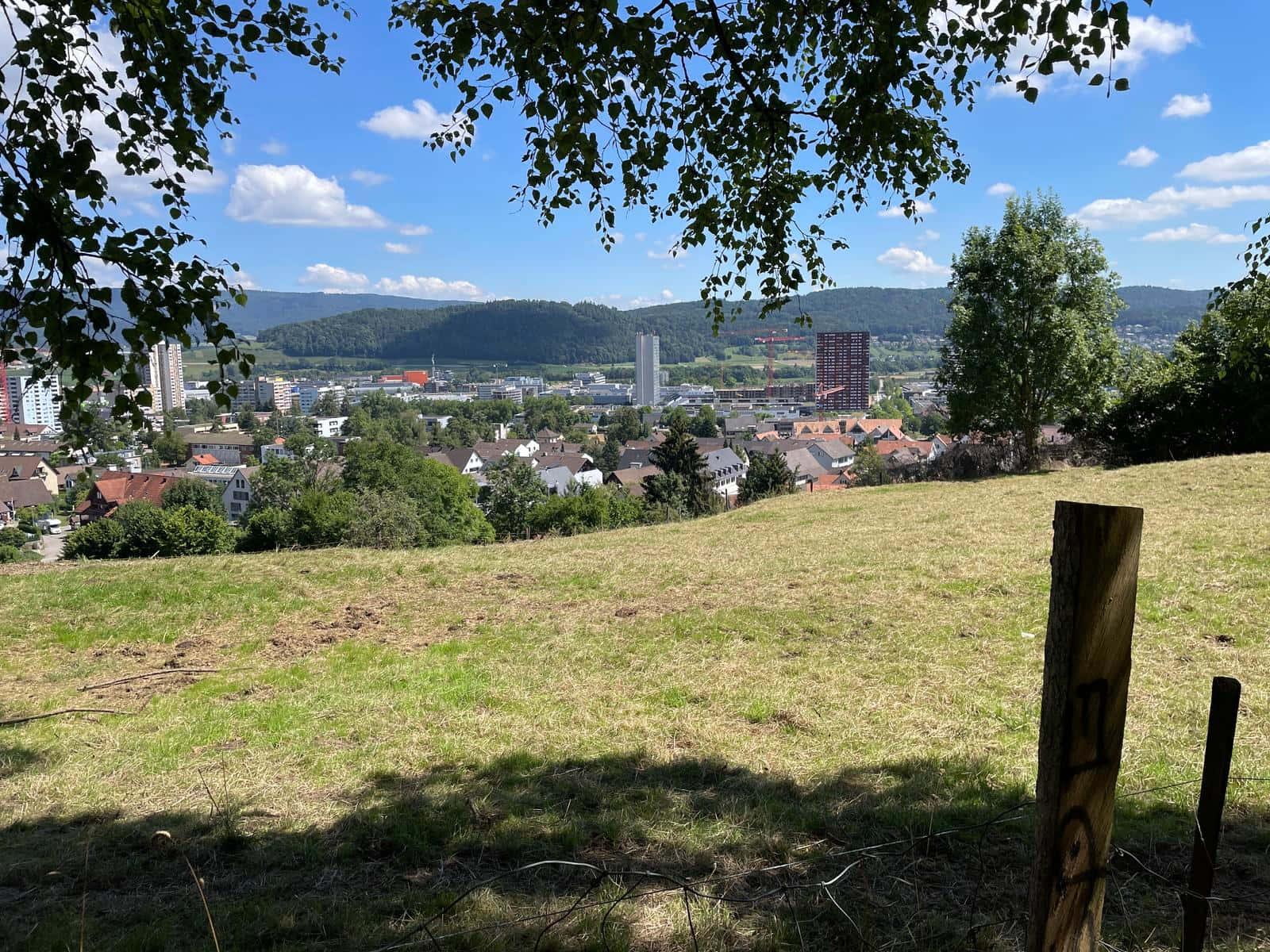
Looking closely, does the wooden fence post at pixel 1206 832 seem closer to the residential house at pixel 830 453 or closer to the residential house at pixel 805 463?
the residential house at pixel 805 463

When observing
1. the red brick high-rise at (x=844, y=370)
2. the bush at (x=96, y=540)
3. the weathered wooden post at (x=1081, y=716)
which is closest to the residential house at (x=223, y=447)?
the bush at (x=96, y=540)

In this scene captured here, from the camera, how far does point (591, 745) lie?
5004 millimetres

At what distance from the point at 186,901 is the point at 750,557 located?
820 cm

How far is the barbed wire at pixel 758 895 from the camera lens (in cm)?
273

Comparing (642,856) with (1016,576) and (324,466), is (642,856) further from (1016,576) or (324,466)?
(324,466)

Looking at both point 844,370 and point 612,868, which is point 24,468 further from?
point 844,370

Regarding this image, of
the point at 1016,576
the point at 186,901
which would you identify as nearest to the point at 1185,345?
the point at 1016,576

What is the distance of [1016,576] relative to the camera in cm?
853

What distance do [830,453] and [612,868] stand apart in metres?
94.7

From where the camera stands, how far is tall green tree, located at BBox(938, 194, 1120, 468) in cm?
2097

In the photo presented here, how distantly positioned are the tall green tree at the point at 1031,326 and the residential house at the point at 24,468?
2740 inches

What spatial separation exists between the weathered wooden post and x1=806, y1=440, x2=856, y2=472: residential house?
89705mm

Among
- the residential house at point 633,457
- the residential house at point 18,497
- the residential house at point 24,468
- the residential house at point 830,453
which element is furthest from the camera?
Result: the residential house at point 633,457

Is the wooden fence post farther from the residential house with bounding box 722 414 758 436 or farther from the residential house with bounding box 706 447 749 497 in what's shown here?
the residential house with bounding box 722 414 758 436
